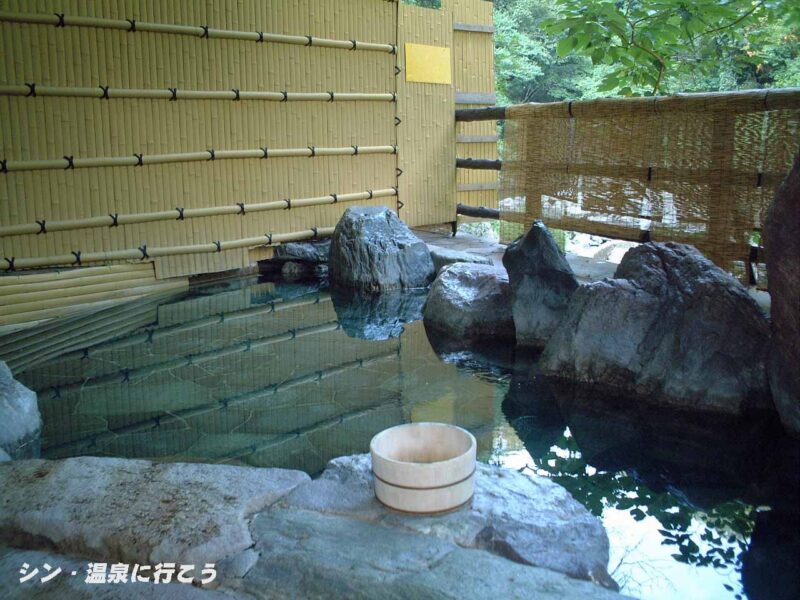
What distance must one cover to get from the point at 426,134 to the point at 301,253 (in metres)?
1.93

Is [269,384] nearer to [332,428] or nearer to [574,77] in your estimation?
[332,428]

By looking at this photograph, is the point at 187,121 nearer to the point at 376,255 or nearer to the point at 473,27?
the point at 376,255

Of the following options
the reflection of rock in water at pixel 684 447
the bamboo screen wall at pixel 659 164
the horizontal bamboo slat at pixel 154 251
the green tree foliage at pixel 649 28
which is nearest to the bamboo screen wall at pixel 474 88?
the bamboo screen wall at pixel 659 164

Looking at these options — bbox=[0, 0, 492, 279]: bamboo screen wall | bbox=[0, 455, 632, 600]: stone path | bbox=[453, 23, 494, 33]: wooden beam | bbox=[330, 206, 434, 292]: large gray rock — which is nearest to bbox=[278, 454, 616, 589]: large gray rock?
bbox=[0, 455, 632, 600]: stone path

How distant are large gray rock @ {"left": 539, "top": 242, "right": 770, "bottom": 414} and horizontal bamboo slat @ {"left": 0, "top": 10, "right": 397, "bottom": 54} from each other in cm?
399

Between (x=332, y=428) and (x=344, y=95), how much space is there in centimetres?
454

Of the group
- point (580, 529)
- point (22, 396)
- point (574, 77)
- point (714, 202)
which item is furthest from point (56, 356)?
point (574, 77)

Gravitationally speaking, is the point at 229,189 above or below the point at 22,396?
above

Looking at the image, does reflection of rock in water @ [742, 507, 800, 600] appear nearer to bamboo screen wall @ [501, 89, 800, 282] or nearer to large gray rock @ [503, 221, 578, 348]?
large gray rock @ [503, 221, 578, 348]

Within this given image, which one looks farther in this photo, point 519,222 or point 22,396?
point 519,222

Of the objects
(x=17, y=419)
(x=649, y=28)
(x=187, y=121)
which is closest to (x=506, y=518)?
(x=17, y=419)

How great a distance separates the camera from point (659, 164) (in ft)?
18.5

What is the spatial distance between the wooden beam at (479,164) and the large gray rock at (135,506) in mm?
5606

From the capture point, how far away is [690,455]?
3072 mm
